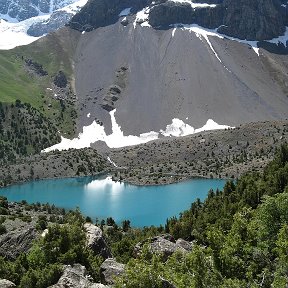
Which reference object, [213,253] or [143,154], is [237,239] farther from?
[143,154]

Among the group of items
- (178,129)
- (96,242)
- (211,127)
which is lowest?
(211,127)

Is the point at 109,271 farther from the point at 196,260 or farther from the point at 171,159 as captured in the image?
the point at 171,159

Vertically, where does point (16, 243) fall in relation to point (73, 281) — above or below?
below

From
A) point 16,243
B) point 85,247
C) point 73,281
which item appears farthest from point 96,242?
point 73,281

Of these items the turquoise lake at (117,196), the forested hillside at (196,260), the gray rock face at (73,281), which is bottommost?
the turquoise lake at (117,196)

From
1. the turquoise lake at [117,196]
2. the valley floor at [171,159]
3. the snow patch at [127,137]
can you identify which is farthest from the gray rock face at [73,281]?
the snow patch at [127,137]

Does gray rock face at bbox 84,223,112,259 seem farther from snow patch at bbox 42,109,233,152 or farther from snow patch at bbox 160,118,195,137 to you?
snow patch at bbox 160,118,195,137

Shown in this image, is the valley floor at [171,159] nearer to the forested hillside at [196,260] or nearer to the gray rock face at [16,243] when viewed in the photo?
the forested hillside at [196,260]
